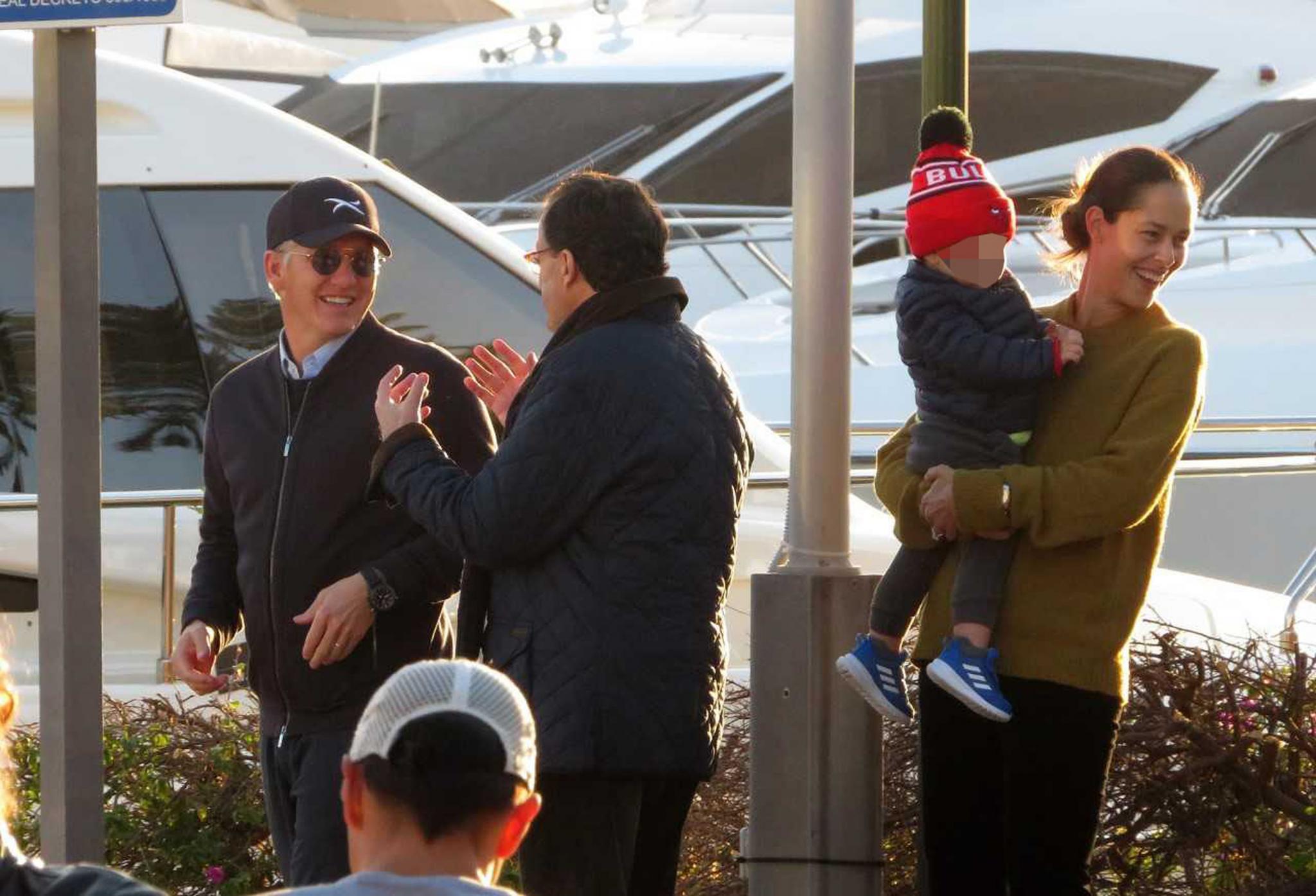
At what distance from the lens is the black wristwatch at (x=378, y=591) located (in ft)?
14.2

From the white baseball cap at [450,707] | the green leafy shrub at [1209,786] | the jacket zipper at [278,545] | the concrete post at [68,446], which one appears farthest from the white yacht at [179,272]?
the white baseball cap at [450,707]

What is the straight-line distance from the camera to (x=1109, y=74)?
21.2m

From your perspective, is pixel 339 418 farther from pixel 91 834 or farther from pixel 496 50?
pixel 496 50

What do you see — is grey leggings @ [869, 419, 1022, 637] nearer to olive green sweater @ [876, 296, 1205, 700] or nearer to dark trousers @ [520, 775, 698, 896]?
olive green sweater @ [876, 296, 1205, 700]

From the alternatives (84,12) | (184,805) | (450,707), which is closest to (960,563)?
(84,12)

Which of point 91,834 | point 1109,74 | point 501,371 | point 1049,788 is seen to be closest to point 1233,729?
point 1049,788

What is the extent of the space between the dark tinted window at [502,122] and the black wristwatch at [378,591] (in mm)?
16681

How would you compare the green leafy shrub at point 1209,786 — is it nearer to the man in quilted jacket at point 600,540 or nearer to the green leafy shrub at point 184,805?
the man in quilted jacket at point 600,540

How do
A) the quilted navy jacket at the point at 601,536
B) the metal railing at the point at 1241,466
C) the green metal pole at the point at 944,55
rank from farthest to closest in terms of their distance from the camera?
the metal railing at the point at 1241,466
the green metal pole at the point at 944,55
the quilted navy jacket at the point at 601,536

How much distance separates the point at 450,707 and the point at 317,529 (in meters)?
2.01

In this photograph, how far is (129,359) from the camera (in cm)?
723

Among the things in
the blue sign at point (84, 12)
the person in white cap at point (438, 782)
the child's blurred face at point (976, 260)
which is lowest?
the person in white cap at point (438, 782)

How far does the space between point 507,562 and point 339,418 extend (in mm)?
585

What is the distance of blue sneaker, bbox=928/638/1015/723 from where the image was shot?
4160mm
